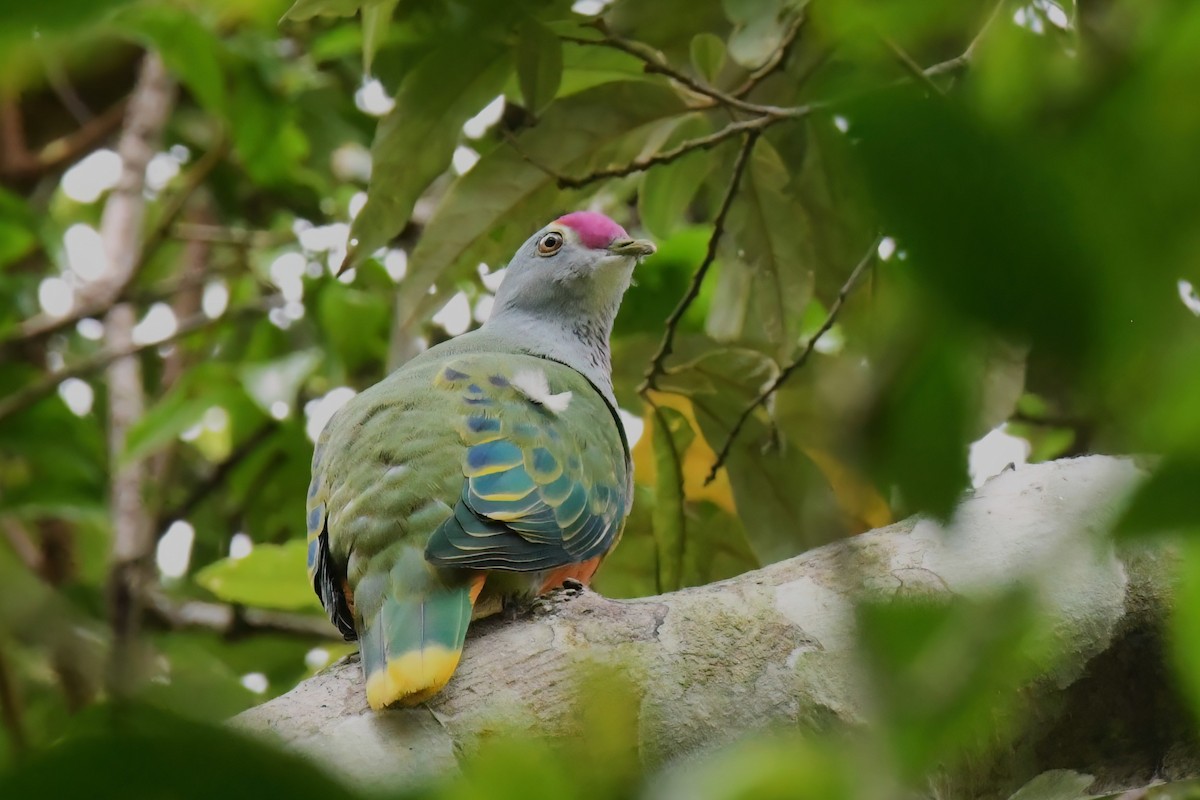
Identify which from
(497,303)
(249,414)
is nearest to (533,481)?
(497,303)

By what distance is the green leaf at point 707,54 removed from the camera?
2.83 meters

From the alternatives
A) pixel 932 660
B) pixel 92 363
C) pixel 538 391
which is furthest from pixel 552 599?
pixel 92 363

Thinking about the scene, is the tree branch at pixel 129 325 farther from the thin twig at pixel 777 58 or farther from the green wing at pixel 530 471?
the thin twig at pixel 777 58

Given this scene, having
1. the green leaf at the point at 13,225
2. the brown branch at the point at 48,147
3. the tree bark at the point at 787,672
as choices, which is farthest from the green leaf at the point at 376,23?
the brown branch at the point at 48,147

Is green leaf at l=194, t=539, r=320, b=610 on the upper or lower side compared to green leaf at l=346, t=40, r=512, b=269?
lower

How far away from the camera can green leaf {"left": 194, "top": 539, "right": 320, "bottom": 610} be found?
328 centimetres

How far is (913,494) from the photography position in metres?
0.57

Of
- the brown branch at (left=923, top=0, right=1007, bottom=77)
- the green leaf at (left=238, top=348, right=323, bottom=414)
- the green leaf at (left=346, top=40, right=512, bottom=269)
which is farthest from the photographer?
the green leaf at (left=238, top=348, right=323, bottom=414)

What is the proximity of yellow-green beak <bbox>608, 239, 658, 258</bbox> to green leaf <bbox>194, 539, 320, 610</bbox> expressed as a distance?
1114mm

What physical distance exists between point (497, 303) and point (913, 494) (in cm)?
322

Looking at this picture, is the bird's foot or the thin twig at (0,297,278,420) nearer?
the bird's foot

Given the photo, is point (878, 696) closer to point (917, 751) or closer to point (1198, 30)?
point (917, 751)

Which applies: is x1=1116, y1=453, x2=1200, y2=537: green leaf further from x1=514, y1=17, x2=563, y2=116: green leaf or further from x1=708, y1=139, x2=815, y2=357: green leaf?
x1=708, y1=139, x2=815, y2=357: green leaf

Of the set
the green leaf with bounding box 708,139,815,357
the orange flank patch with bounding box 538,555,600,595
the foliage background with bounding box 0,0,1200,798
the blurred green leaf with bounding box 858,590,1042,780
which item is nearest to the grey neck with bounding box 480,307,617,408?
the foliage background with bounding box 0,0,1200,798
